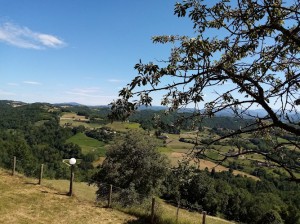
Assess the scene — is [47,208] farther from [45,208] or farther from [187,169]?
[187,169]

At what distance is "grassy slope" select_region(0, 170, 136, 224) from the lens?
14.7 metres

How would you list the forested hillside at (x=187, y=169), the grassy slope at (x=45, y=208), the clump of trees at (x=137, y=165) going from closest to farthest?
the forested hillside at (x=187, y=169) → the grassy slope at (x=45, y=208) → the clump of trees at (x=137, y=165)

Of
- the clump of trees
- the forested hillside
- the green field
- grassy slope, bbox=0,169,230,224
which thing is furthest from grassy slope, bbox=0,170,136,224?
the green field

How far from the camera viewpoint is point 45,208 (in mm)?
15789

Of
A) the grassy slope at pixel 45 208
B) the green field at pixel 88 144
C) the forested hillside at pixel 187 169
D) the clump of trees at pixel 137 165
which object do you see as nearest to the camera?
the forested hillside at pixel 187 169

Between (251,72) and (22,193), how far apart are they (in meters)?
15.6

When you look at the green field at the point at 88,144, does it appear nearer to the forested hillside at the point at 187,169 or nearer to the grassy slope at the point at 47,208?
the forested hillside at the point at 187,169

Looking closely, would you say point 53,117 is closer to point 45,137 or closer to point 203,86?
point 45,137

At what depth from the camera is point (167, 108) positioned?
19.2 feet

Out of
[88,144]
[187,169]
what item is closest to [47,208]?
[187,169]

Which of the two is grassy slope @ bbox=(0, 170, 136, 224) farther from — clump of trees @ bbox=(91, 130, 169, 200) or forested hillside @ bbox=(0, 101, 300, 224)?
clump of trees @ bbox=(91, 130, 169, 200)

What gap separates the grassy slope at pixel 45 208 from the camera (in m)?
14.7

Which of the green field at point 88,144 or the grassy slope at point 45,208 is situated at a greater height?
the grassy slope at point 45,208

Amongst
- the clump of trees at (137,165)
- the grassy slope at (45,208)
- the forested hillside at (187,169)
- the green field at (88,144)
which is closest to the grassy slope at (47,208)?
the grassy slope at (45,208)
